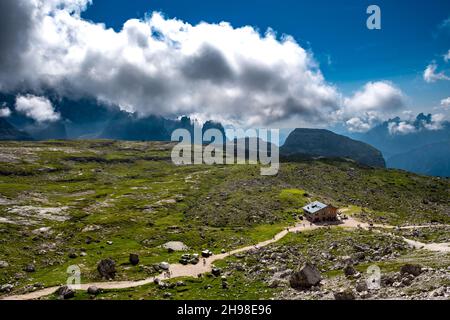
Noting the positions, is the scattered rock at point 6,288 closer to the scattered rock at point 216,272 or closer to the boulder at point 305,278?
the scattered rock at point 216,272

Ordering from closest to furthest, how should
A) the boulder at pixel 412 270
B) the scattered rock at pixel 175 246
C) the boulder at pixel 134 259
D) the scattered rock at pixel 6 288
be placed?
the boulder at pixel 412 270 < the scattered rock at pixel 6 288 < the boulder at pixel 134 259 < the scattered rock at pixel 175 246

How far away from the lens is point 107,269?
74688 millimetres

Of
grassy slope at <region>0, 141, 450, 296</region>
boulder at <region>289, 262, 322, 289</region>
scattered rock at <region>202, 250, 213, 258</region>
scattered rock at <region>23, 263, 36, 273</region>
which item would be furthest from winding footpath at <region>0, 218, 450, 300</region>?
boulder at <region>289, 262, 322, 289</region>

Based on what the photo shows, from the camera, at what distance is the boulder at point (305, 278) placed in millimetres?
55000

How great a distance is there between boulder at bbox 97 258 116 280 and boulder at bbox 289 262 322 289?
4058 cm

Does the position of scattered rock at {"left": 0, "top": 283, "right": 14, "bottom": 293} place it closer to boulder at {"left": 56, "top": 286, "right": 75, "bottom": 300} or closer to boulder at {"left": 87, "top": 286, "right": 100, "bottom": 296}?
boulder at {"left": 56, "top": 286, "right": 75, "bottom": 300}

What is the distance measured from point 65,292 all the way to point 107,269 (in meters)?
12.4

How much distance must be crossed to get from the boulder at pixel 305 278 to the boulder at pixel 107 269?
4058cm

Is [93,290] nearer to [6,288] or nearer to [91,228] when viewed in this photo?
[6,288]

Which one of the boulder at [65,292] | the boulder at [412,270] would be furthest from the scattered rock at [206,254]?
the boulder at [412,270]

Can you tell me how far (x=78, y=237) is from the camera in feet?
340

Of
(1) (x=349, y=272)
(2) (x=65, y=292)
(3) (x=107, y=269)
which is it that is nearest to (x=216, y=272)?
A: (3) (x=107, y=269)
